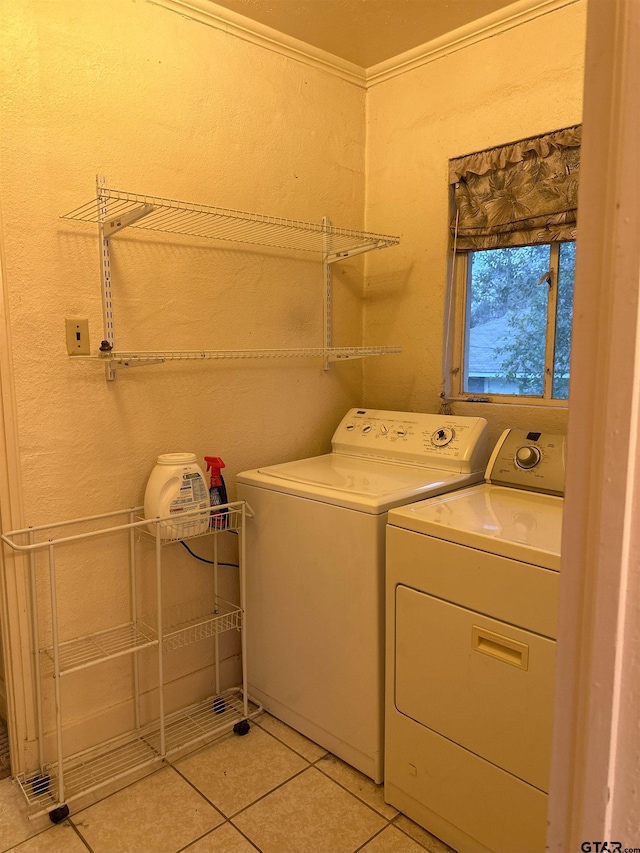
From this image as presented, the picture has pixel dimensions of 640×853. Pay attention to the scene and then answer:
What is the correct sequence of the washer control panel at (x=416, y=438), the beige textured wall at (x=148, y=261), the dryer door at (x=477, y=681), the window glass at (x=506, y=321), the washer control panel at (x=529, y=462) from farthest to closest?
the window glass at (x=506, y=321)
the washer control panel at (x=416, y=438)
the washer control panel at (x=529, y=462)
the beige textured wall at (x=148, y=261)
the dryer door at (x=477, y=681)

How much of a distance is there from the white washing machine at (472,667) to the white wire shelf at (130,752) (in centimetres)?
69

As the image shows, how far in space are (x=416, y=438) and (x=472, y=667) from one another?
956mm

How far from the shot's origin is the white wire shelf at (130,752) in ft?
5.88

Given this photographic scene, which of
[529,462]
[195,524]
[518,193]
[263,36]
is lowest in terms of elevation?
[195,524]

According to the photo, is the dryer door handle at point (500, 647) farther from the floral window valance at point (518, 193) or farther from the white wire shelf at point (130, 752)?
the floral window valance at point (518, 193)

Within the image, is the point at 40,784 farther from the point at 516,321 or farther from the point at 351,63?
the point at 351,63

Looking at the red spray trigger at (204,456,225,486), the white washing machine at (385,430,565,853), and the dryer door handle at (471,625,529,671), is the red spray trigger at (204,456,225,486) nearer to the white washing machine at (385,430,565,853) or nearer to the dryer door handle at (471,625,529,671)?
the white washing machine at (385,430,565,853)

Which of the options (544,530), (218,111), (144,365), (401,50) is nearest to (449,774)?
(544,530)

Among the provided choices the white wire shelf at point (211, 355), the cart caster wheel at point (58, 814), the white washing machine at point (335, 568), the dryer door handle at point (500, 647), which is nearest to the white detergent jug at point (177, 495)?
the white washing machine at point (335, 568)

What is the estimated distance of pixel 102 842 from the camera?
1.62m

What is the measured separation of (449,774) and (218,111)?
2.26 metres

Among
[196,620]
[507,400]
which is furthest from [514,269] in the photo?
[196,620]

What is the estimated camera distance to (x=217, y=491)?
2.11m

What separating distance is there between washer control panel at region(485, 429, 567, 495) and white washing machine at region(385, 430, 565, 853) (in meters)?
0.09
